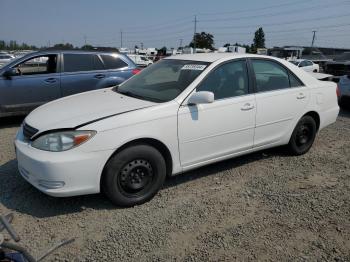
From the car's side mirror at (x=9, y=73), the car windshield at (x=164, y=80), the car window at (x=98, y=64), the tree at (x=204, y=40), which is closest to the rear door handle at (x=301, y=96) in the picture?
the car windshield at (x=164, y=80)

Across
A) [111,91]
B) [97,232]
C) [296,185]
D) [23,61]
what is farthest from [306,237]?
→ [23,61]

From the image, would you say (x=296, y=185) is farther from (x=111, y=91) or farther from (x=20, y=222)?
(x=20, y=222)

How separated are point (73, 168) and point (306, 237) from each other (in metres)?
2.23

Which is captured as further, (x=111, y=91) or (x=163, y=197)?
(x=111, y=91)

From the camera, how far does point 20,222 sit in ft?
10.7

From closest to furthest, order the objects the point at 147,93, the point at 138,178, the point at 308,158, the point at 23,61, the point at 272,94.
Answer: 1. the point at 138,178
2. the point at 147,93
3. the point at 272,94
4. the point at 308,158
5. the point at 23,61

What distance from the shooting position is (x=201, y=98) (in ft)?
12.0

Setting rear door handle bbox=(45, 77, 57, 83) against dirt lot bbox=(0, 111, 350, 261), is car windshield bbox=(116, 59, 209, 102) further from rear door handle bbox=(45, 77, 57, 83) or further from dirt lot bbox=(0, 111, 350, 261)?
rear door handle bbox=(45, 77, 57, 83)

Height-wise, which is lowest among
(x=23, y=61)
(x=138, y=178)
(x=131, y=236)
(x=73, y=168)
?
(x=131, y=236)

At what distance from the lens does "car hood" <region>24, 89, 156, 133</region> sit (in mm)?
3369

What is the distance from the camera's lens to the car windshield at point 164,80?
12.9ft

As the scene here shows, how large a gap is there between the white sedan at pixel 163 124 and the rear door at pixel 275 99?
0.6 inches

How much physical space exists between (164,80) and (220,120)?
0.91 metres

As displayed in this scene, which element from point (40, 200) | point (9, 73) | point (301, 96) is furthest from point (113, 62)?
A: point (40, 200)
